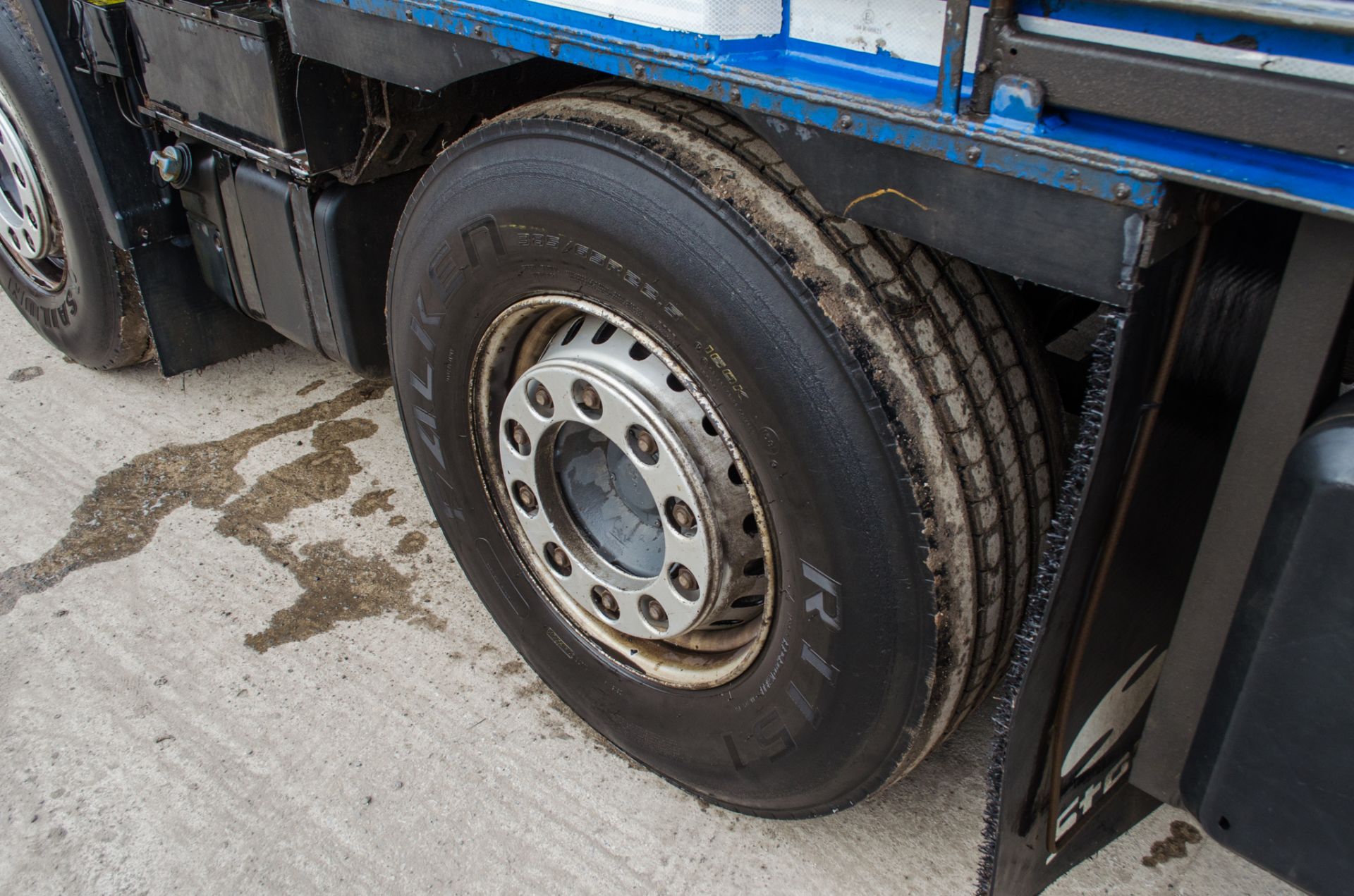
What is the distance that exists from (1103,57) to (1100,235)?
0.54ft

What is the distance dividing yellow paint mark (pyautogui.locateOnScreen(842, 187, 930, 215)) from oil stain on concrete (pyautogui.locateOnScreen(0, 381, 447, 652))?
5.30 ft

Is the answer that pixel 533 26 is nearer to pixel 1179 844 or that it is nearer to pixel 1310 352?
pixel 1310 352

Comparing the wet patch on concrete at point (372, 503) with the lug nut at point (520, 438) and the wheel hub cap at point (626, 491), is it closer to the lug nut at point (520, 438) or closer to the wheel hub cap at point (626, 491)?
the wheel hub cap at point (626, 491)

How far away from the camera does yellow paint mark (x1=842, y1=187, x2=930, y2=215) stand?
43.8 inches

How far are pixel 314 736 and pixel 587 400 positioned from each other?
1023 millimetres

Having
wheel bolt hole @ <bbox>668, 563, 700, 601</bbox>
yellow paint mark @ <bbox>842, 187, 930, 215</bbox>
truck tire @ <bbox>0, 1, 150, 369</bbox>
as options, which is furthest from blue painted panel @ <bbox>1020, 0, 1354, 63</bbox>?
truck tire @ <bbox>0, 1, 150, 369</bbox>

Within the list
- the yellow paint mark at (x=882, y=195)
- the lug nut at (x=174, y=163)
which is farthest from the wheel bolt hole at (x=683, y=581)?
the lug nut at (x=174, y=163)

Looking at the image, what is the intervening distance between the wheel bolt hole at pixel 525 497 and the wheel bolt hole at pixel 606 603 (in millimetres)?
194

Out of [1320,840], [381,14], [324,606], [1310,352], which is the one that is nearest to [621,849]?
[324,606]

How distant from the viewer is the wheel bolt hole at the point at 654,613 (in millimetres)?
1765

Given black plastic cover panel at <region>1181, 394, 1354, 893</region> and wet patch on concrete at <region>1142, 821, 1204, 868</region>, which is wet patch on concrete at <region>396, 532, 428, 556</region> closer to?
wet patch on concrete at <region>1142, 821, 1204, 868</region>

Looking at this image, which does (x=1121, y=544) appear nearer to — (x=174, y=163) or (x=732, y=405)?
(x=732, y=405)

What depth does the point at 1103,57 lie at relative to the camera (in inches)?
36.1

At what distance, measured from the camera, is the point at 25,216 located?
3.18 metres
